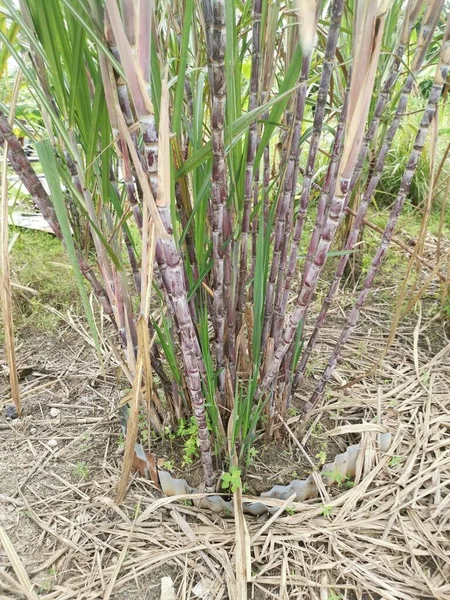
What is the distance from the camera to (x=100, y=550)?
76 centimetres

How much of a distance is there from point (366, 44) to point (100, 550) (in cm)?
82

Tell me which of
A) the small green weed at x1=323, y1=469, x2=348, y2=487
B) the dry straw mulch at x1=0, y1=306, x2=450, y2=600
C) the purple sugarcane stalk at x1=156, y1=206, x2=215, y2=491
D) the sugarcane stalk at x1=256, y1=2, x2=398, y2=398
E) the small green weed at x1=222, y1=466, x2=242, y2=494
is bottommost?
the dry straw mulch at x1=0, y1=306, x2=450, y2=600

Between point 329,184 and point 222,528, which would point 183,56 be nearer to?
point 329,184

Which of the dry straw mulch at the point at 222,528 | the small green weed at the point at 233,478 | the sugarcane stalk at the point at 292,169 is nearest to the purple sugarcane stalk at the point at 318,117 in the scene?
the sugarcane stalk at the point at 292,169

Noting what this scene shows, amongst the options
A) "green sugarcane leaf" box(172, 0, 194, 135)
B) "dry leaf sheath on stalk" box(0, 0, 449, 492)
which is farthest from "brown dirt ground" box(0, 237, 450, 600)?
"green sugarcane leaf" box(172, 0, 194, 135)

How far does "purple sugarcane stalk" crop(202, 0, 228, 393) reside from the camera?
0.46 metres

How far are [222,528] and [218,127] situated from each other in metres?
0.65

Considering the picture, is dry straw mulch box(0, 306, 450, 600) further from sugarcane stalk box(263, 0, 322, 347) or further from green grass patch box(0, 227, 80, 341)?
green grass patch box(0, 227, 80, 341)

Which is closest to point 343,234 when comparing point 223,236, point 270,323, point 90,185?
point 270,323

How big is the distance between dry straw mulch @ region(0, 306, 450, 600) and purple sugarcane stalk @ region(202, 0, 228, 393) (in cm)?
39

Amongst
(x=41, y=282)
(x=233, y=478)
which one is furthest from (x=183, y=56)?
(x=41, y=282)

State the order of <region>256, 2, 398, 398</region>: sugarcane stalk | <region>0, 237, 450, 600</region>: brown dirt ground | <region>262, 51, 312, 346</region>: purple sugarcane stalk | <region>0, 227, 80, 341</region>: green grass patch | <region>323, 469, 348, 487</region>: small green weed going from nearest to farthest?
1. <region>256, 2, 398, 398</region>: sugarcane stalk
2. <region>262, 51, 312, 346</region>: purple sugarcane stalk
3. <region>0, 237, 450, 600</region>: brown dirt ground
4. <region>323, 469, 348, 487</region>: small green weed
5. <region>0, 227, 80, 341</region>: green grass patch

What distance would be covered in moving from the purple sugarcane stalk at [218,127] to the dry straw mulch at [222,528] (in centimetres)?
39

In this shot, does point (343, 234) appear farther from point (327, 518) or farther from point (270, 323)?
point (327, 518)
